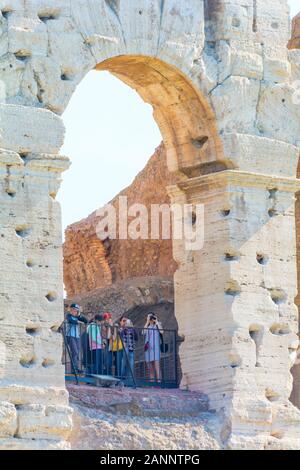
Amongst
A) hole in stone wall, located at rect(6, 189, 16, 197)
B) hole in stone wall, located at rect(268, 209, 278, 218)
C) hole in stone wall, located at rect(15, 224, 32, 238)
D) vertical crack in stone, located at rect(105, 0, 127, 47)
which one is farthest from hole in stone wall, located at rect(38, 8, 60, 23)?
hole in stone wall, located at rect(268, 209, 278, 218)

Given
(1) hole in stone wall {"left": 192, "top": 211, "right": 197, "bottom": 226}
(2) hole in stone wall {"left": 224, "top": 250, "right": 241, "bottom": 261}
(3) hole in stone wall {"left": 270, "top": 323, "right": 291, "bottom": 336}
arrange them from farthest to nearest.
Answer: (1) hole in stone wall {"left": 192, "top": 211, "right": 197, "bottom": 226} → (3) hole in stone wall {"left": 270, "top": 323, "right": 291, "bottom": 336} → (2) hole in stone wall {"left": 224, "top": 250, "right": 241, "bottom": 261}

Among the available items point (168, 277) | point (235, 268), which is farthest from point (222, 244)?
point (168, 277)

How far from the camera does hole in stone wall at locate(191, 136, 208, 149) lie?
A: 29844 millimetres

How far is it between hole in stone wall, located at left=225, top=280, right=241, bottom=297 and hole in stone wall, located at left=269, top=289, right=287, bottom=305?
0.47 metres

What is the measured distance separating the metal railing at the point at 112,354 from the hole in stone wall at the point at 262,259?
136 cm

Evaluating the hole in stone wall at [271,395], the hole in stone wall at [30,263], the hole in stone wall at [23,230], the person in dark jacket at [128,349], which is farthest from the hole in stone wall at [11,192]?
the hole in stone wall at [271,395]

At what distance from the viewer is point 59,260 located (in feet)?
92.9

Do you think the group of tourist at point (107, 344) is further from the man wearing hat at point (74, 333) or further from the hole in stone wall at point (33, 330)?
the hole in stone wall at point (33, 330)

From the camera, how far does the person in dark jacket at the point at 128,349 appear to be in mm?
Answer: 29500

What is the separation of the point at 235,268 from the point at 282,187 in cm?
116

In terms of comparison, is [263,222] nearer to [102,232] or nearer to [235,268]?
[235,268]

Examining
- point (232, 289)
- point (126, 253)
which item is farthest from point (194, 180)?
point (126, 253)

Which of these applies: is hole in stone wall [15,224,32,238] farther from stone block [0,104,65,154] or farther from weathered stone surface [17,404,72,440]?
weathered stone surface [17,404,72,440]

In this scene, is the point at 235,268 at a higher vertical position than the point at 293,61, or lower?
lower
